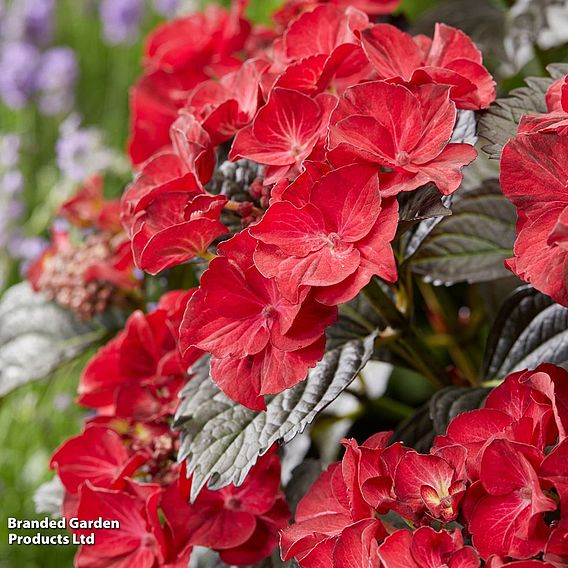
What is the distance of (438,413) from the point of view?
58 cm

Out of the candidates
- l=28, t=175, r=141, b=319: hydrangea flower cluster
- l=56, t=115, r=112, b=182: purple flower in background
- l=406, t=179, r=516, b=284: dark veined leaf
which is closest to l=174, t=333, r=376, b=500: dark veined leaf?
l=406, t=179, r=516, b=284: dark veined leaf

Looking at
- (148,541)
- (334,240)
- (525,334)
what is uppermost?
(334,240)

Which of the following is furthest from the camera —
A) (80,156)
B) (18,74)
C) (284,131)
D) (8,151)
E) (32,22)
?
(32,22)

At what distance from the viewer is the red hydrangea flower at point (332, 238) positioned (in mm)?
463

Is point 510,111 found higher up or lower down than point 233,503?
higher up

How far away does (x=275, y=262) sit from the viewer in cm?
47

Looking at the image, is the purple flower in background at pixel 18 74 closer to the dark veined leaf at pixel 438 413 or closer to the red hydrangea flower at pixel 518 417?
the dark veined leaf at pixel 438 413

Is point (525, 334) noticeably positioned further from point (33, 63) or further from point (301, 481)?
point (33, 63)

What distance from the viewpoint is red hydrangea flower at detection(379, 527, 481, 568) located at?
0.43m

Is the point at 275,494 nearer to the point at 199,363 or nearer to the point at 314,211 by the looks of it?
the point at 199,363

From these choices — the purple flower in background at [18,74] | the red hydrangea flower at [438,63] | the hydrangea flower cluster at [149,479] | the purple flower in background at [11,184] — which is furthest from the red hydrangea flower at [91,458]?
the purple flower in background at [18,74]

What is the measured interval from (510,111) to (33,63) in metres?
1.22

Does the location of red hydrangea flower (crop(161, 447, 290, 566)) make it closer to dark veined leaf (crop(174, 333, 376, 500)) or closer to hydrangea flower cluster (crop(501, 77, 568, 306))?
dark veined leaf (crop(174, 333, 376, 500))

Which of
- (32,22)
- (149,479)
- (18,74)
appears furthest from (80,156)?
(149,479)
